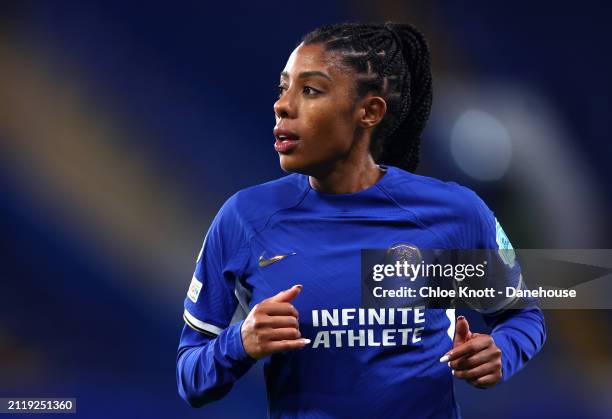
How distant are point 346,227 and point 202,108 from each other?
5.37ft

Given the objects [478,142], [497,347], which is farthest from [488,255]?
[478,142]

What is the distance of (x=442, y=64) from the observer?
9.60 feet

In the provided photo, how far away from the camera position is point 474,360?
1230mm

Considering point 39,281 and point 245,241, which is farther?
point 39,281

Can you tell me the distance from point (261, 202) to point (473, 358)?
45cm

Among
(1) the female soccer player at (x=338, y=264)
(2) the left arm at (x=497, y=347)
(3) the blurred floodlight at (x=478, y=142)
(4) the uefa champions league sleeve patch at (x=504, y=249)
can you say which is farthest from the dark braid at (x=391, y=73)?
(3) the blurred floodlight at (x=478, y=142)

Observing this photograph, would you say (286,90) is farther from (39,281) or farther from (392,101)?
(39,281)

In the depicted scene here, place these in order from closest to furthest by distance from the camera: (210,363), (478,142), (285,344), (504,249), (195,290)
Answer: (285,344), (210,363), (195,290), (504,249), (478,142)

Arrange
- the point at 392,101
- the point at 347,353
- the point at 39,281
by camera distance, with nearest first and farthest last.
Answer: the point at 347,353, the point at 392,101, the point at 39,281

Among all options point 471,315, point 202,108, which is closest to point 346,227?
point 471,315

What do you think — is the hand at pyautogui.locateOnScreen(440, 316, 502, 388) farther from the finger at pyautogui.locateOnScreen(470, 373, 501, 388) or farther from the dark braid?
the dark braid

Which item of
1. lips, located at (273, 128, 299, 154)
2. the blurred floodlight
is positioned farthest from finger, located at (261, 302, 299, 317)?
the blurred floodlight

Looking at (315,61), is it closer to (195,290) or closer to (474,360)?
(195,290)

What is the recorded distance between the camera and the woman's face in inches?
53.5
